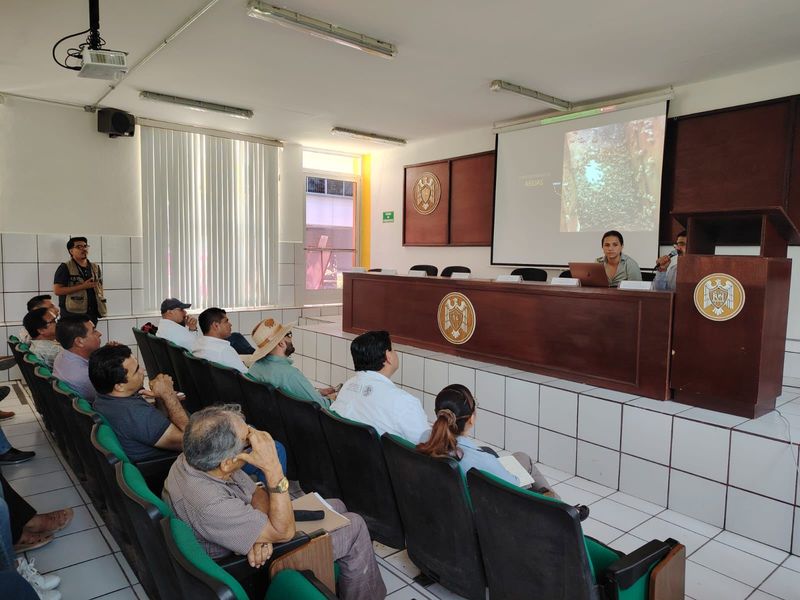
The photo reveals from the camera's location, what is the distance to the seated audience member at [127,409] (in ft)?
Result: 7.09

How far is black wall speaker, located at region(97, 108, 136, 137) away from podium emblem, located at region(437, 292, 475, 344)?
4020 mm

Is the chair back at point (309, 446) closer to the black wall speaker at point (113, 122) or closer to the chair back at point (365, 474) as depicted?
the chair back at point (365, 474)

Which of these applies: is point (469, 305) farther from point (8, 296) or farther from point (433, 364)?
point (8, 296)

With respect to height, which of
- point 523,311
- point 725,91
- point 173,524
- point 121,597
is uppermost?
point 725,91

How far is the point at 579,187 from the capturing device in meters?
5.60

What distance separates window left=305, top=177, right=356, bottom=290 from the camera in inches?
308

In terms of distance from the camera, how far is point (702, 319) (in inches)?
113

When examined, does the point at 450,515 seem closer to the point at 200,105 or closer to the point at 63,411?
the point at 63,411

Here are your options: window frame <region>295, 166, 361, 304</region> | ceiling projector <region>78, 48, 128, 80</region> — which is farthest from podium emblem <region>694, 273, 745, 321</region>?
window frame <region>295, 166, 361, 304</region>

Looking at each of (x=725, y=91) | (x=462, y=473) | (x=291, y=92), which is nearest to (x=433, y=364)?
(x=462, y=473)

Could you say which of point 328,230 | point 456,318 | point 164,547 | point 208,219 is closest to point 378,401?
point 164,547

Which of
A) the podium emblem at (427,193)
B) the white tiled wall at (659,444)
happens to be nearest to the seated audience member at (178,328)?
the white tiled wall at (659,444)

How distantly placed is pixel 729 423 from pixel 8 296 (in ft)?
20.6

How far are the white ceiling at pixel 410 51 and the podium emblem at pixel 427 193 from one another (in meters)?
1.34
